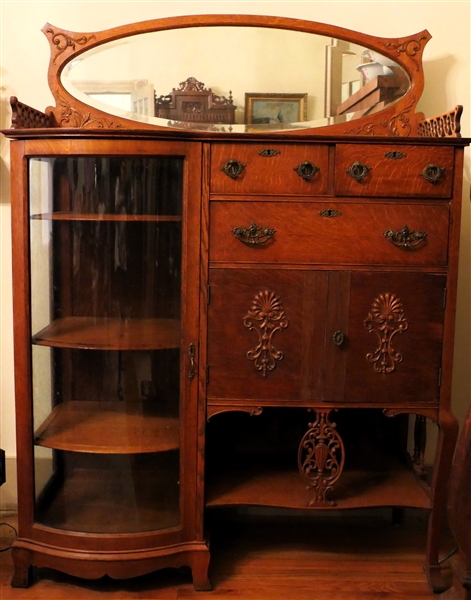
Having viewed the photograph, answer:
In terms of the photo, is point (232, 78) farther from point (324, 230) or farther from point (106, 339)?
point (106, 339)

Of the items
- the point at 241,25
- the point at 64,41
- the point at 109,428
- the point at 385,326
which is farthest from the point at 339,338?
the point at 64,41

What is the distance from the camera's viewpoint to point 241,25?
194cm

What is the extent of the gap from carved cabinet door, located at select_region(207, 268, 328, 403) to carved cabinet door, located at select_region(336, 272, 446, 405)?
3.1 inches

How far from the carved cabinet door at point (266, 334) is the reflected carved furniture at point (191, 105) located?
0.58 metres

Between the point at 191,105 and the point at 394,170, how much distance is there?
0.70 meters

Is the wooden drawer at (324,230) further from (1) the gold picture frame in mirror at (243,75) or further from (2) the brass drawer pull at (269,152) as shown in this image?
(1) the gold picture frame in mirror at (243,75)

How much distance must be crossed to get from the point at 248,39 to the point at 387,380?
1156 millimetres

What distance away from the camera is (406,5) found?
80.0 inches

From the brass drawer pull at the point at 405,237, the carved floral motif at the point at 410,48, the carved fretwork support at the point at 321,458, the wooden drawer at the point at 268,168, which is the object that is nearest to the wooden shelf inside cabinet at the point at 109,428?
the carved fretwork support at the point at 321,458

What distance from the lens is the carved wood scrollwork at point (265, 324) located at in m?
1.68

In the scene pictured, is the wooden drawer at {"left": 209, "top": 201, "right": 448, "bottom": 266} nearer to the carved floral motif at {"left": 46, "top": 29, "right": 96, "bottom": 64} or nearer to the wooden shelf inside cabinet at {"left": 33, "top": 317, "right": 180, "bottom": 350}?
the wooden shelf inside cabinet at {"left": 33, "top": 317, "right": 180, "bottom": 350}

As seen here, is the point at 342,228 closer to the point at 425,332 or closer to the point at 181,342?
the point at 425,332

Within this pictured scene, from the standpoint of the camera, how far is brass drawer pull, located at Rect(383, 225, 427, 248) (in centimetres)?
166

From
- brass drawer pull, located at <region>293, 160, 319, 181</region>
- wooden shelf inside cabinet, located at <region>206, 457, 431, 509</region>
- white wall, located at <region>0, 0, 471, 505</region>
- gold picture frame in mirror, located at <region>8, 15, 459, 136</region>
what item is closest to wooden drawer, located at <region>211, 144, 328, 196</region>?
brass drawer pull, located at <region>293, 160, 319, 181</region>
